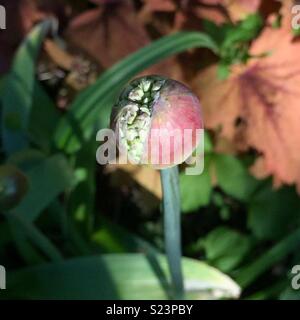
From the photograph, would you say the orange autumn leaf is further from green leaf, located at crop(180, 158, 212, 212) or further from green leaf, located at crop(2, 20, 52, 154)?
green leaf, located at crop(2, 20, 52, 154)

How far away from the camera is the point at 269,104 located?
896mm

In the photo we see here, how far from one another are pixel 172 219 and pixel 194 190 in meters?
0.28

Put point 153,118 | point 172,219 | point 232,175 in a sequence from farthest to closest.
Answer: point 232,175
point 172,219
point 153,118

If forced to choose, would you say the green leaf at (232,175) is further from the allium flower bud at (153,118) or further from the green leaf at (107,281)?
the allium flower bud at (153,118)

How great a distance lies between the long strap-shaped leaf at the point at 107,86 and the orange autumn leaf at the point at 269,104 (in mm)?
62

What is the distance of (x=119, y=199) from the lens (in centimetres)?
110

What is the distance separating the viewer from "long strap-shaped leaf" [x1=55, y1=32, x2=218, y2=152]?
2.91 ft

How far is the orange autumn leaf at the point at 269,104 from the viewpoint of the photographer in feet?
2.91

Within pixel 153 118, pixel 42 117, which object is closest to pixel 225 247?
pixel 42 117

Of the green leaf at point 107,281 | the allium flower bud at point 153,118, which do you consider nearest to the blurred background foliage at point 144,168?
the green leaf at point 107,281

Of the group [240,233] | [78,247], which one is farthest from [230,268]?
[78,247]

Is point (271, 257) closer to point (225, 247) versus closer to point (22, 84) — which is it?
point (225, 247)

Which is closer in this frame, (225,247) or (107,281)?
(107,281)
